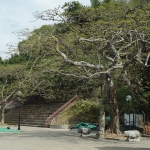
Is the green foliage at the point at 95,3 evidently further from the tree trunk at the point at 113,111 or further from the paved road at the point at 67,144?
the paved road at the point at 67,144

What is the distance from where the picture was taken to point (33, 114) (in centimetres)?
3192

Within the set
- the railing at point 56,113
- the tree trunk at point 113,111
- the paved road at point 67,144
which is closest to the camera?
the paved road at point 67,144

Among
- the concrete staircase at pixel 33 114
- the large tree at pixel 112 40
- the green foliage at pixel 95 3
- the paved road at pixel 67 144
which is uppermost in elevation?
the green foliage at pixel 95 3

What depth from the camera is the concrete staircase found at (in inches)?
1170

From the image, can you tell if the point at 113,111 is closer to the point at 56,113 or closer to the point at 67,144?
the point at 67,144

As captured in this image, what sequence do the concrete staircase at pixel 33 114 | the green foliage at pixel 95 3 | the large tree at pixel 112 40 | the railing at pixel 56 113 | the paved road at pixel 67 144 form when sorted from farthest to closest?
the green foliage at pixel 95 3, the concrete staircase at pixel 33 114, the railing at pixel 56 113, the large tree at pixel 112 40, the paved road at pixel 67 144

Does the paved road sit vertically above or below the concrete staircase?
below

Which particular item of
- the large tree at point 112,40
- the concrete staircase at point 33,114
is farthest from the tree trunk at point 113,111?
the concrete staircase at point 33,114

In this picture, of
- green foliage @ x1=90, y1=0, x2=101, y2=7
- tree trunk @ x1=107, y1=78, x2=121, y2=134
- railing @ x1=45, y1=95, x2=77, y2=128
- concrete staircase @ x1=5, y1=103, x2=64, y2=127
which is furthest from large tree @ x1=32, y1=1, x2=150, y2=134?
green foliage @ x1=90, y1=0, x2=101, y2=7

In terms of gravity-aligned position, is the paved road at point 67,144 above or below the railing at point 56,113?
below

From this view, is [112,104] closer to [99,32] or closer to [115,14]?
[99,32]

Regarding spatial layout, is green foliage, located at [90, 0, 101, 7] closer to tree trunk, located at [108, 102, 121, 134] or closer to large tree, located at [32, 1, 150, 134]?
large tree, located at [32, 1, 150, 134]

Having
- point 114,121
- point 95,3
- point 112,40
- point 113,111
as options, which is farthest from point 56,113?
point 95,3

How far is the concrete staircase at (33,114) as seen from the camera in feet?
97.5
